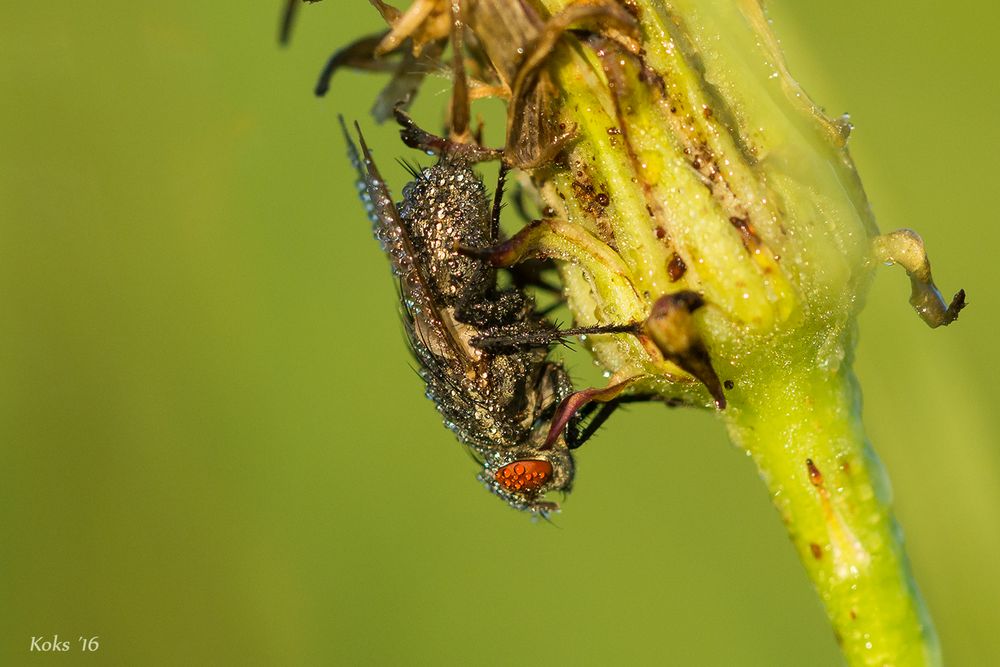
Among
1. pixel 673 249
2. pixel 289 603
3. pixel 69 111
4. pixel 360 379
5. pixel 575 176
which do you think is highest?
pixel 69 111

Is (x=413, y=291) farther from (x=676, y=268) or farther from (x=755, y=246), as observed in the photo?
(x=755, y=246)

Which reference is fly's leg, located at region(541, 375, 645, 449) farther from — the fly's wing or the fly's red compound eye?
the fly's red compound eye

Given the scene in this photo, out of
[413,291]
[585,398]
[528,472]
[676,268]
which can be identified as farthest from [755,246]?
[528,472]

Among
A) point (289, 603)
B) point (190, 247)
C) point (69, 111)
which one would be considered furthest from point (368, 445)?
point (69, 111)

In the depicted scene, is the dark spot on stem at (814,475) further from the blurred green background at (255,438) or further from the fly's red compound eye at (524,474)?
the blurred green background at (255,438)

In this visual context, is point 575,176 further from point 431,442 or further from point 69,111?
point 69,111

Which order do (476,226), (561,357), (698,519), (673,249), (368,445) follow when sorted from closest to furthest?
(673,249) < (476,226) < (561,357) < (698,519) < (368,445)

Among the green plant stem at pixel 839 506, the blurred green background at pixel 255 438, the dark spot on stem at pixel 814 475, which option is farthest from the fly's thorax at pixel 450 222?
the blurred green background at pixel 255 438
